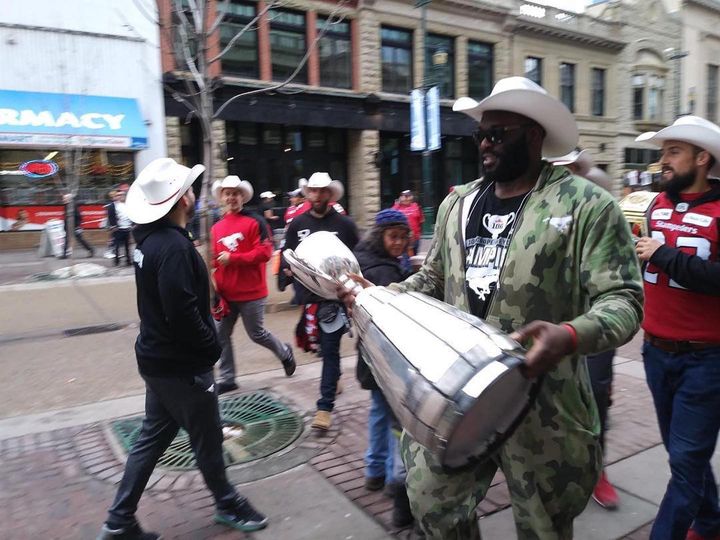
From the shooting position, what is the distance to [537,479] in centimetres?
203

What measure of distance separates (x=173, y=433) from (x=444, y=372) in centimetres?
205

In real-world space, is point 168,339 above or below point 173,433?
above

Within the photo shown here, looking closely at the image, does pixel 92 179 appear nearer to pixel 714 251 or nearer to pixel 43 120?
pixel 43 120

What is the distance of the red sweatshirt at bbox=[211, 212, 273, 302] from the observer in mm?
5004

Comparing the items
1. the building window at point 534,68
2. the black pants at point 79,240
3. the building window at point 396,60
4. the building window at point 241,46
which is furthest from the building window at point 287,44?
the building window at point 534,68

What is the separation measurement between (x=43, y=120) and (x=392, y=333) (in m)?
17.1

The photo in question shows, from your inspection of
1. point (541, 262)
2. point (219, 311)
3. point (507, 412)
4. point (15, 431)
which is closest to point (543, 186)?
point (541, 262)

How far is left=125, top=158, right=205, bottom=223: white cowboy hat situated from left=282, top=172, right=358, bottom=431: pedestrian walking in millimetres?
1323

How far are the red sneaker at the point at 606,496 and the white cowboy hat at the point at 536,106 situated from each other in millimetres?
2137

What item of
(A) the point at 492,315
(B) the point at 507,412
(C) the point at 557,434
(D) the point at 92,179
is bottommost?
(C) the point at 557,434

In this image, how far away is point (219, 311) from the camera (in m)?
5.05

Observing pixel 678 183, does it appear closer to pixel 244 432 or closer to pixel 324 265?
pixel 324 265

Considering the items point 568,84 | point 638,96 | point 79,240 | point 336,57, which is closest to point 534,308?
point 79,240

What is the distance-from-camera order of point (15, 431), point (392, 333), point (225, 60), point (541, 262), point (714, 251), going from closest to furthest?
point (392, 333), point (541, 262), point (714, 251), point (15, 431), point (225, 60)
